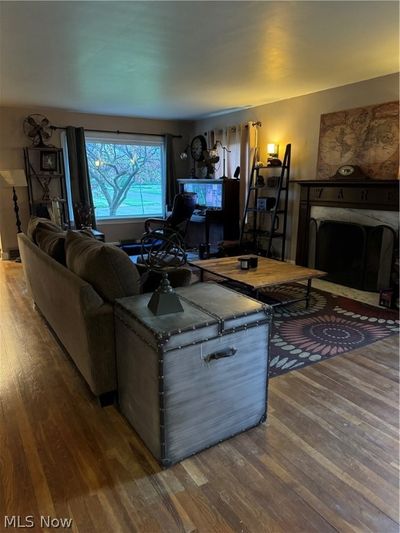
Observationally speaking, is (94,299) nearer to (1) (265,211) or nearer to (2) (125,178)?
(1) (265,211)

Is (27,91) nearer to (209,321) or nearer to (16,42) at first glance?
(16,42)

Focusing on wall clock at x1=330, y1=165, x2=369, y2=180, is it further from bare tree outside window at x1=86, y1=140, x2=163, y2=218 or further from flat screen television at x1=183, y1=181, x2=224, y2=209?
bare tree outside window at x1=86, y1=140, x2=163, y2=218

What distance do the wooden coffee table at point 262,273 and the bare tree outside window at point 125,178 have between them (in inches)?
139

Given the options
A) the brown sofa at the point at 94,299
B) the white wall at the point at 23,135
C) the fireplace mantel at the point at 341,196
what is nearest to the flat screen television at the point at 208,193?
the white wall at the point at 23,135

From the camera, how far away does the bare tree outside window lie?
253 inches

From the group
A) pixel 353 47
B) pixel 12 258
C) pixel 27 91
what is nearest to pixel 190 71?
pixel 353 47

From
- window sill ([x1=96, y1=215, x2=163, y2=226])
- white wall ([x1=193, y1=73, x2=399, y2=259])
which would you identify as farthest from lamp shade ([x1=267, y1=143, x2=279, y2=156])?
window sill ([x1=96, y1=215, x2=163, y2=226])

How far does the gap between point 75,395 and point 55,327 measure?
64cm

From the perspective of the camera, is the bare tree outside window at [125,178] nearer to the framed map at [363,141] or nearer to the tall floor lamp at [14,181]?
the tall floor lamp at [14,181]

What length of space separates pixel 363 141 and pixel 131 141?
4.04 m

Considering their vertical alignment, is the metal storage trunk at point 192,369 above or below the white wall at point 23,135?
below

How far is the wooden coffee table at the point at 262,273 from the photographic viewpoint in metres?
3.08

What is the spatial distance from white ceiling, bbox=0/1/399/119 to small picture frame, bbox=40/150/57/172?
1.08 metres

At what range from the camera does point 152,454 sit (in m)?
1.64
